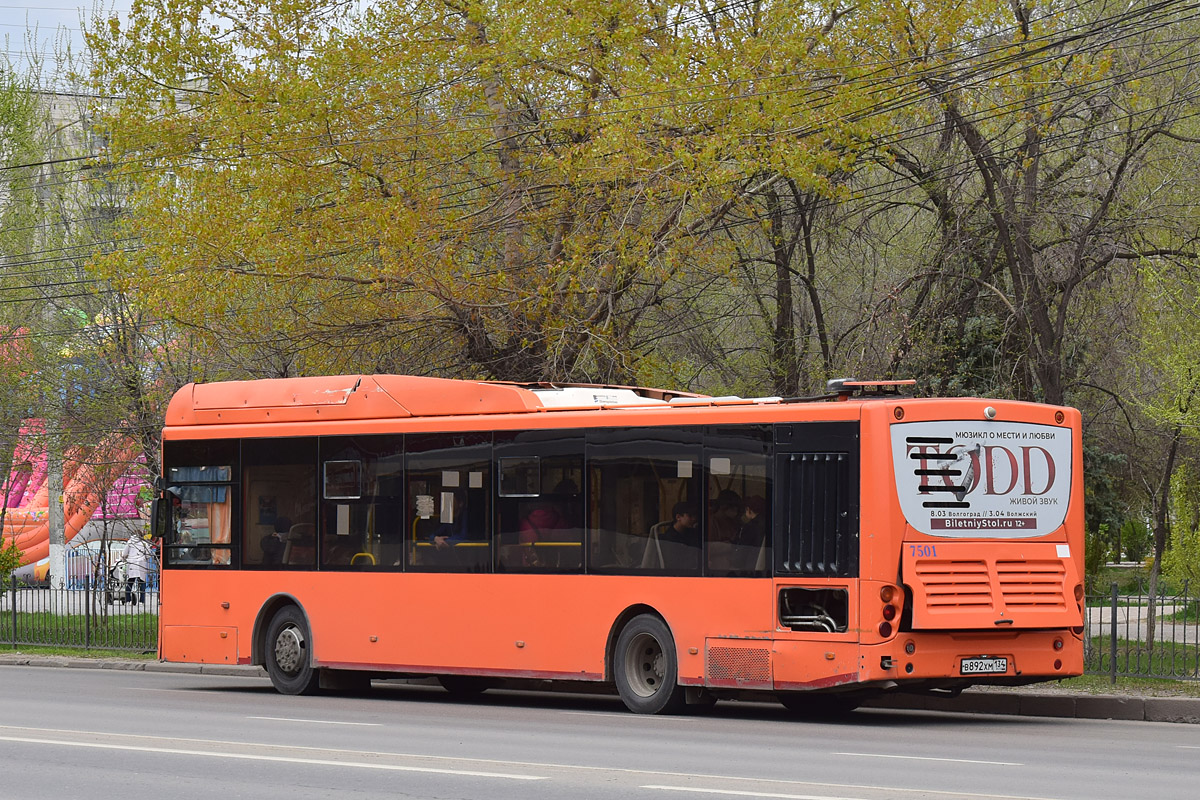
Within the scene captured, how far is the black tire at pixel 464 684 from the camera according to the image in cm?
1958

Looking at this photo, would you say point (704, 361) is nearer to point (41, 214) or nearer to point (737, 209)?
point (737, 209)

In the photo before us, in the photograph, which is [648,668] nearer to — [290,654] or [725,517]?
[725,517]

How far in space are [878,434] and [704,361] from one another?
12.8 meters

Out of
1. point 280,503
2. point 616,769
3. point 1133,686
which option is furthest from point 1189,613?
point 616,769

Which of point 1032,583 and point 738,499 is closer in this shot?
point 1032,583

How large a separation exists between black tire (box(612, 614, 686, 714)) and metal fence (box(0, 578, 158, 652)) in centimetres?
1310

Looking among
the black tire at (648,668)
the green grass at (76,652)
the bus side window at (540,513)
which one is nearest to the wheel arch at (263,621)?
the bus side window at (540,513)

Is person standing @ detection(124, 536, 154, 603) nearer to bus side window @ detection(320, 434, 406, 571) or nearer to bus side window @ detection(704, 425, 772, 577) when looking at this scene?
bus side window @ detection(320, 434, 406, 571)

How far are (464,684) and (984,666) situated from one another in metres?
6.82

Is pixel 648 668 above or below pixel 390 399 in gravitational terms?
below

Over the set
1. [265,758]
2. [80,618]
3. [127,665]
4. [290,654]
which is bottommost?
[127,665]

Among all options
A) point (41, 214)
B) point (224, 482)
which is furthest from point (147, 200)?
point (41, 214)

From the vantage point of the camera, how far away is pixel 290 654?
19.5 m

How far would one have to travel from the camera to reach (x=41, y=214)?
117ft
